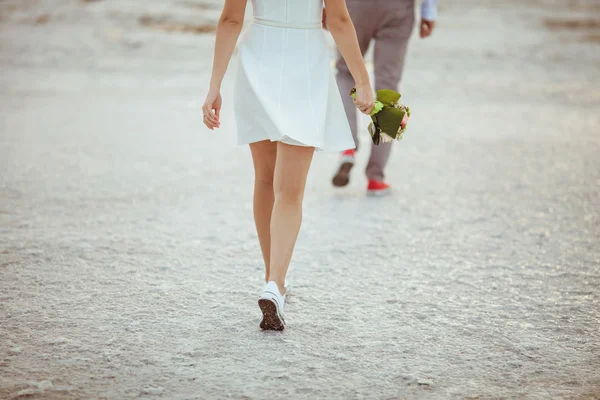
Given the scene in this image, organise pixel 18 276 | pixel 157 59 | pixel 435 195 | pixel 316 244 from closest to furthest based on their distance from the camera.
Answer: pixel 18 276 → pixel 316 244 → pixel 435 195 → pixel 157 59

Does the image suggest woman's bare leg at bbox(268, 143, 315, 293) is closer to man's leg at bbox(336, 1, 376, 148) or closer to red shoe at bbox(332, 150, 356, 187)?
man's leg at bbox(336, 1, 376, 148)

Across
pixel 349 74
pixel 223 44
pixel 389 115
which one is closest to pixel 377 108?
pixel 389 115

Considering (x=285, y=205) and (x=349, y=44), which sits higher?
(x=349, y=44)

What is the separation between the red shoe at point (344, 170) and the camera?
6297mm

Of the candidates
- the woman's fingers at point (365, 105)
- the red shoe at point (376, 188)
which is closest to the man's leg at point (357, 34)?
the red shoe at point (376, 188)

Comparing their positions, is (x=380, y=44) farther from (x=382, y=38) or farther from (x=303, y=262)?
(x=303, y=262)

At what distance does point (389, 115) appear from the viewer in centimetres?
374

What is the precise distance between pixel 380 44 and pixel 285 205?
2.93 m

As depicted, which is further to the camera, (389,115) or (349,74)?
(349,74)

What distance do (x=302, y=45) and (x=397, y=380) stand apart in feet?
4.84

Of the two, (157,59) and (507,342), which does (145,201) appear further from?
(157,59)

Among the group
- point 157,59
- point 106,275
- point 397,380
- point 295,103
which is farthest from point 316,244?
point 157,59

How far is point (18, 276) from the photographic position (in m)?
4.19

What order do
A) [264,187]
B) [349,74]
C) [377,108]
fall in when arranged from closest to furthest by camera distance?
[377,108]
[264,187]
[349,74]
